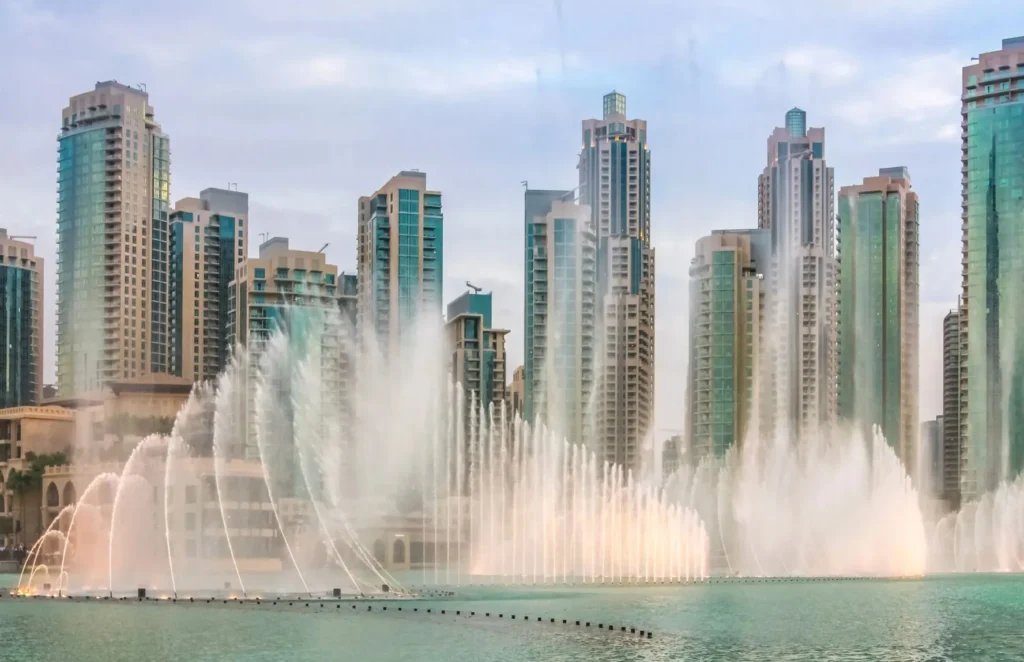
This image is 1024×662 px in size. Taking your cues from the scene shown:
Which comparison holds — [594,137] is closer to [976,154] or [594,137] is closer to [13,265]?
[976,154]

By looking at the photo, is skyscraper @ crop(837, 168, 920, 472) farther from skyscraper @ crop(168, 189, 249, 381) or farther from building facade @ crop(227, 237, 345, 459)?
skyscraper @ crop(168, 189, 249, 381)

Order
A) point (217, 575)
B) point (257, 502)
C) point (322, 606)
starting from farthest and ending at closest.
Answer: point (257, 502) → point (217, 575) → point (322, 606)

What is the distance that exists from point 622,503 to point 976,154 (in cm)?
8802

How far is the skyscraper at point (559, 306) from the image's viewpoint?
165 meters

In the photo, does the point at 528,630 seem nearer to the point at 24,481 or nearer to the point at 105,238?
the point at 24,481

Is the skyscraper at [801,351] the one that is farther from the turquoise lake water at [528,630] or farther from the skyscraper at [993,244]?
the turquoise lake water at [528,630]

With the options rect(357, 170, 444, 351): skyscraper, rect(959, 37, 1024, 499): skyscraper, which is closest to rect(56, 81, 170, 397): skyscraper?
rect(357, 170, 444, 351): skyscraper

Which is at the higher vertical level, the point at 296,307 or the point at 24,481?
the point at 296,307

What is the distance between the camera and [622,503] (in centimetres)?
9888

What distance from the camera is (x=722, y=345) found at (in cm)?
16525

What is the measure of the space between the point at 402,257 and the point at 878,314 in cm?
5597

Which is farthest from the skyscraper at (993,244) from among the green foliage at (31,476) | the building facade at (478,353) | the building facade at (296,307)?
the green foliage at (31,476)

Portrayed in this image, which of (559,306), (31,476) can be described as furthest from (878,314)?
(31,476)

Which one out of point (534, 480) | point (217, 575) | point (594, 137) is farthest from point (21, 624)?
point (594, 137)
